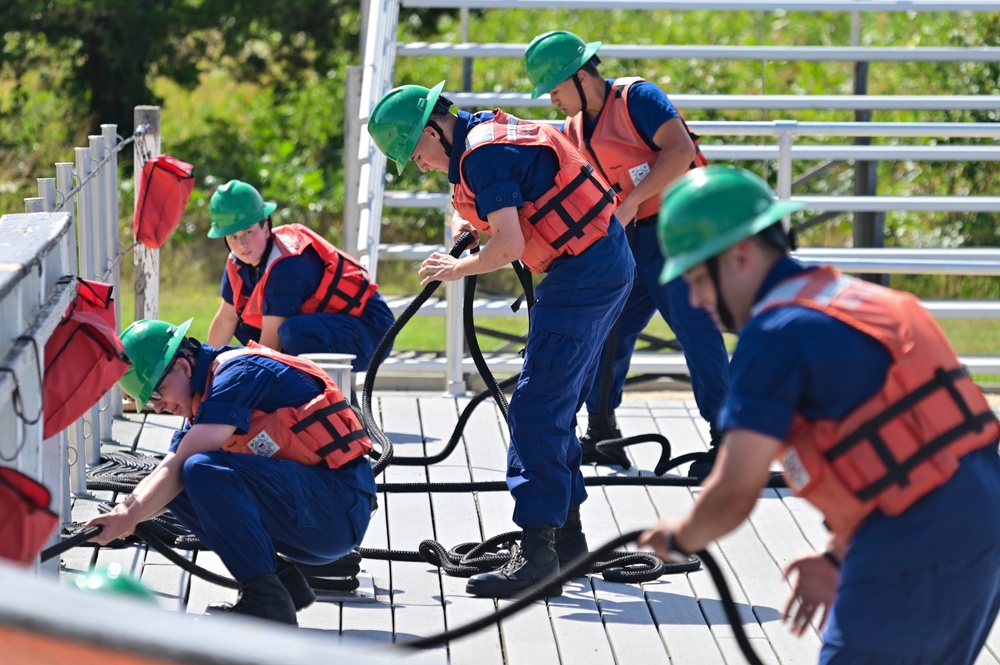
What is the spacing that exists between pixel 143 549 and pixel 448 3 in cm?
529

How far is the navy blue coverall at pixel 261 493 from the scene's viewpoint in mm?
4090

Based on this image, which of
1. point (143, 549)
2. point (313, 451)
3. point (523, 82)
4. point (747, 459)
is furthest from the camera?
point (523, 82)

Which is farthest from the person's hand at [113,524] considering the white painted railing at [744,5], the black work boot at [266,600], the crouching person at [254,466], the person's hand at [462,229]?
the white painted railing at [744,5]

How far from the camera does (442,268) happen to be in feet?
15.8

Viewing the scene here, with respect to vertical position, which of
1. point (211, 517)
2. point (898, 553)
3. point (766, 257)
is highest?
point (766, 257)

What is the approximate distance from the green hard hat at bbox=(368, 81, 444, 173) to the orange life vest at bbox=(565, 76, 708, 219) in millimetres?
1257

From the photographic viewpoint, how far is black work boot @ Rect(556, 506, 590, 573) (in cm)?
511

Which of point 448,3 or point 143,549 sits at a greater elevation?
point 448,3

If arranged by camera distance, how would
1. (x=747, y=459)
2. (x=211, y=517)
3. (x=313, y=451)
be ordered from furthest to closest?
(x=313, y=451)
(x=211, y=517)
(x=747, y=459)

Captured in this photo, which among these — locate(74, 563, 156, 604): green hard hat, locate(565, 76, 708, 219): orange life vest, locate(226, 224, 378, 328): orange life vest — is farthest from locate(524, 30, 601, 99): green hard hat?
locate(74, 563, 156, 604): green hard hat

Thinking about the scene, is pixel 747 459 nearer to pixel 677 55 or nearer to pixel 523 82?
pixel 677 55

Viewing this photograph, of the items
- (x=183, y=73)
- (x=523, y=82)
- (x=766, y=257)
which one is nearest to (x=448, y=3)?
(x=523, y=82)

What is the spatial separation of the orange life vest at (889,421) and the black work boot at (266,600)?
1.83 metres

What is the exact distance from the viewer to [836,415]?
2.73 m
